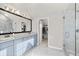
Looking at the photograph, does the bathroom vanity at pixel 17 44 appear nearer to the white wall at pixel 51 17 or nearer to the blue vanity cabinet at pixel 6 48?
the blue vanity cabinet at pixel 6 48

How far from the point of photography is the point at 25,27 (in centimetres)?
282

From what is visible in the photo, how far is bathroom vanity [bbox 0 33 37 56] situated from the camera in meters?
2.06

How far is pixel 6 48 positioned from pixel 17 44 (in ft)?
1.49

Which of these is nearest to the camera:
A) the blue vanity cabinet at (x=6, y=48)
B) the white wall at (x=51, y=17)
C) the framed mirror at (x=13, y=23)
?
the blue vanity cabinet at (x=6, y=48)

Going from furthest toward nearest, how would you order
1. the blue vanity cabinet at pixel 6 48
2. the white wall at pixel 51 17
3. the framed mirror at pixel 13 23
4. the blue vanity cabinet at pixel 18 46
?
the white wall at pixel 51 17 → the blue vanity cabinet at pixel 18 46 → the framed mirror at pixel 13 23 → the blue vanity cabinet at pixel 6 48

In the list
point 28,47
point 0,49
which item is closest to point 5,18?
point 0,49

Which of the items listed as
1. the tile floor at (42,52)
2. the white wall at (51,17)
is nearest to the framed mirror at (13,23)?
the white wall at (51,17)

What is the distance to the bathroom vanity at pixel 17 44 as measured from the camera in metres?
2.06

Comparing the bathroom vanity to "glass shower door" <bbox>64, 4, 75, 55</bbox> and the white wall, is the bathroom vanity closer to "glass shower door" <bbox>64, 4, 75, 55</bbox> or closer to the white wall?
the white wall

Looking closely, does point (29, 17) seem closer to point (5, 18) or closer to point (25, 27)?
point (25, 27)

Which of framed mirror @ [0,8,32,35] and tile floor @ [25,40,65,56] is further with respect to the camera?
tile floor @ [25,40,65,56]

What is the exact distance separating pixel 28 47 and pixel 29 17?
971 millimetres

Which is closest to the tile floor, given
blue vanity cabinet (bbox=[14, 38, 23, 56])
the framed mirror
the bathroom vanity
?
the bathroom vanity

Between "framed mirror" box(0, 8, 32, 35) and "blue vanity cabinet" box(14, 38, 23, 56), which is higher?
"framed mirror" box(0, 8, 32, 35)
